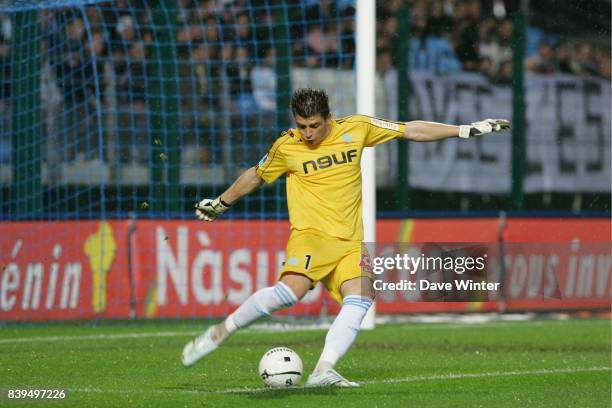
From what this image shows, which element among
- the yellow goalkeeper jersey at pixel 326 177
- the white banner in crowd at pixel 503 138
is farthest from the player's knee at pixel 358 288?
the white banner in crowd at pixel 503 138

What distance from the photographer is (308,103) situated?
26.2 feet

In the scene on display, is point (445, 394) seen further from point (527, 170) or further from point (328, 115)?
point (527, 170)

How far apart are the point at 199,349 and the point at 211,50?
8141 mm

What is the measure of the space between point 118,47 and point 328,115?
7547 millimetres

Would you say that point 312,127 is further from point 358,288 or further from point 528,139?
point 528,139

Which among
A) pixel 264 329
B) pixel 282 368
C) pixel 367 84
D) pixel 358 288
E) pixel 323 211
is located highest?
pixel 367 84

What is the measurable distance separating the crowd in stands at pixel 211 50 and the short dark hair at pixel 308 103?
20.6 feet

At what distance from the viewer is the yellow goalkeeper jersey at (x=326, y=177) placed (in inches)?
325

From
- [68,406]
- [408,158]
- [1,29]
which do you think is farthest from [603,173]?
[68,406]

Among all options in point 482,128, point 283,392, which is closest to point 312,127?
point 482,128

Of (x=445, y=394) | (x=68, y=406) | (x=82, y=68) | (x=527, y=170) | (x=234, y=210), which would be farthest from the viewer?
(x=527, y=170)

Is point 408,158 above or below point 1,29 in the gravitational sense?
below

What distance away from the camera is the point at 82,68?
15.0 metres

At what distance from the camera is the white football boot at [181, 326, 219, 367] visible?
8.03m
